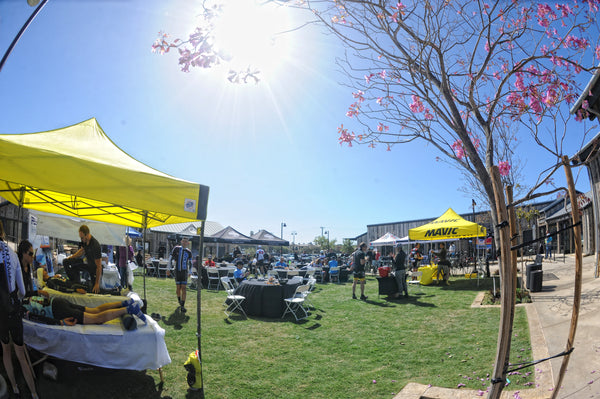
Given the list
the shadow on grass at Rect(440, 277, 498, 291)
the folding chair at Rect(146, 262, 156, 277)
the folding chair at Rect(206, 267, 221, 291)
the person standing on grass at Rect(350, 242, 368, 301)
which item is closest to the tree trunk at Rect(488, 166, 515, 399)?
the person standing on grass at Rect(350, 242, 368, 301)

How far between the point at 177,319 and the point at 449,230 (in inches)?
422

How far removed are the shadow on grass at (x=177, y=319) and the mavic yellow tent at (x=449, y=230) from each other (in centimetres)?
1012

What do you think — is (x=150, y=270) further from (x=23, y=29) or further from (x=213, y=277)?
(x=23, y=29)

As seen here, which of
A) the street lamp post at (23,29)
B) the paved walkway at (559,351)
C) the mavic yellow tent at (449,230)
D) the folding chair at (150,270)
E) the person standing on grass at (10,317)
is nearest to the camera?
the street lamp post at (23,29)

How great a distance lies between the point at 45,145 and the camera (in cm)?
439

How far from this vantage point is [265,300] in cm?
900

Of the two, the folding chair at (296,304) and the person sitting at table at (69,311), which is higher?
the person sitting at table at (69,311)

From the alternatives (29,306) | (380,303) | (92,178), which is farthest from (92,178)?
(380,303)

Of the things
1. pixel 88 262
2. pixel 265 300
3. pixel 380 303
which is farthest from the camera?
pixel 380 303

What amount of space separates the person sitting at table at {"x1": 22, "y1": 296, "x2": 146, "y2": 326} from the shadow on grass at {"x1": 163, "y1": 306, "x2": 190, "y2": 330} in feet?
9.94

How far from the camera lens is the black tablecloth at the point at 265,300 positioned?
29.3 ft

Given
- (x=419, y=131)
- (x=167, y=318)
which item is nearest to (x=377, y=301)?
(x=167, y=318)

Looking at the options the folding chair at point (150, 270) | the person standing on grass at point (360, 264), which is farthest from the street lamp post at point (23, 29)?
the folding chair at point (150, 270)

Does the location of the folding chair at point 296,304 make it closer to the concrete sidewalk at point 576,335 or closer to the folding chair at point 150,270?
the concrete sidewalk at point 576,335
